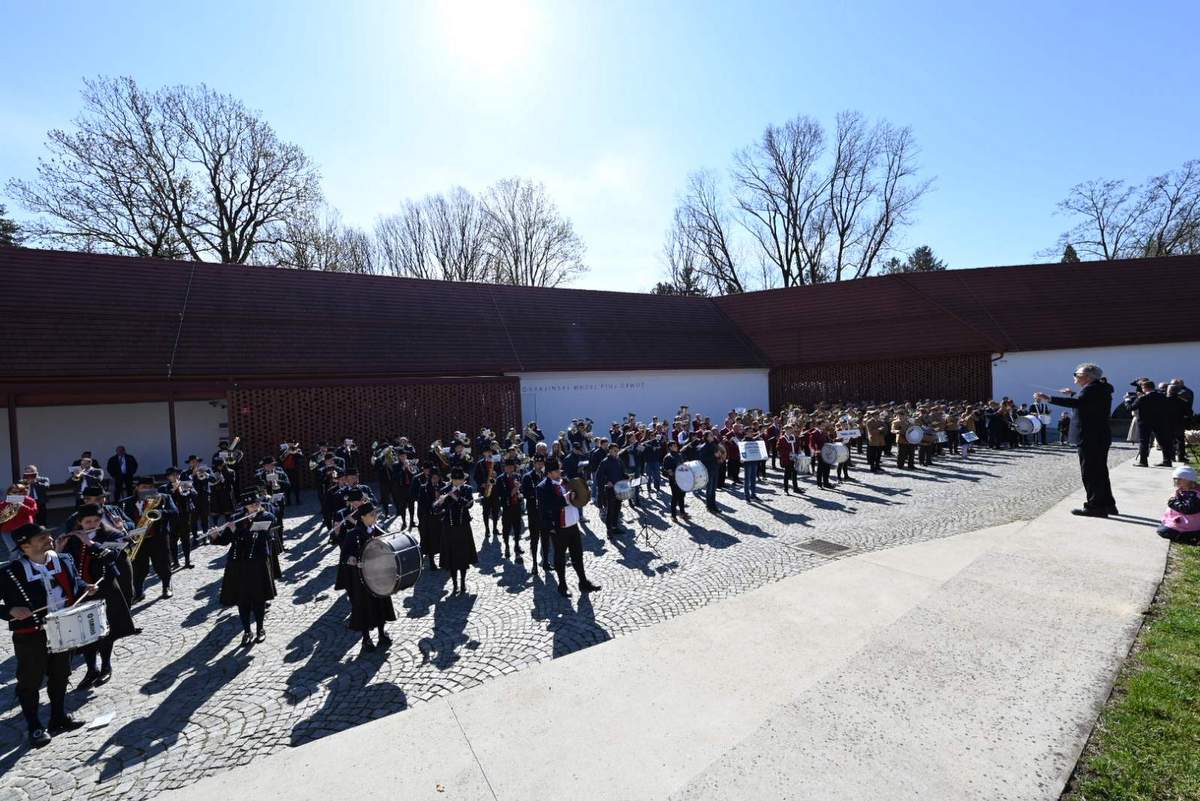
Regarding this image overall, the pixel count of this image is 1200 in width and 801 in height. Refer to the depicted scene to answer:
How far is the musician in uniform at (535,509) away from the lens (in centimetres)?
860

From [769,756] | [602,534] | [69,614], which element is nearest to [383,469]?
[602,534]

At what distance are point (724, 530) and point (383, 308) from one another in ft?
53.7

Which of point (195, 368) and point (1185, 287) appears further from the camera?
point (1185, 287)

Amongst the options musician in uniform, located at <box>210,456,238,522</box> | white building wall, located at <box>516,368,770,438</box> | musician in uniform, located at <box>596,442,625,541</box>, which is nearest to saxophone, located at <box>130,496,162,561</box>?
musician in uniform, located at <box>210,456,238,522</box>

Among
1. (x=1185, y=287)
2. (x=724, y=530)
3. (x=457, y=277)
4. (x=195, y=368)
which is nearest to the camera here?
(x=724, y=530)

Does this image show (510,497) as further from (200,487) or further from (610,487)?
(200,487)

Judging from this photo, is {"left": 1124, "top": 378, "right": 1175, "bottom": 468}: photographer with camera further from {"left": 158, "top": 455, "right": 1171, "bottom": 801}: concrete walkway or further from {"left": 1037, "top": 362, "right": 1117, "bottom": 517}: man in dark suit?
{"left": 158, "top": 455, "right": 1171, "bottom": 801}: concrete walkway

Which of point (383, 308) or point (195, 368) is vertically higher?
point (383, 308)

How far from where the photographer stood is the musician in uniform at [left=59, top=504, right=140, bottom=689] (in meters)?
5.70

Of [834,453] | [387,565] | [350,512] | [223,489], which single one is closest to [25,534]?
[350,512]

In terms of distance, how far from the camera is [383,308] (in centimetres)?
2152

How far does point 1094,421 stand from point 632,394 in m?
17.6

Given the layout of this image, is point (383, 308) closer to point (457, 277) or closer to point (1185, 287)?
point (457, 277)

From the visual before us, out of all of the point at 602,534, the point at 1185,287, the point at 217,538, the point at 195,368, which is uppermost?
the point at 1185,287
